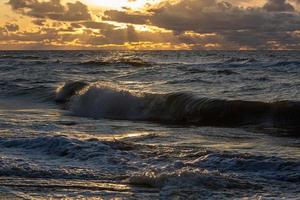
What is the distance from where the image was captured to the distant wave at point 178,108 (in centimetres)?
1335

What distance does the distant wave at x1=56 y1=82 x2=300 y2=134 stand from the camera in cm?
1335

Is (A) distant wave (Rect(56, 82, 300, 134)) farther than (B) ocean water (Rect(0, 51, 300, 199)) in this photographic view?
Yes

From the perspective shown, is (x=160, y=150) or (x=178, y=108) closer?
(x=160, y=150)

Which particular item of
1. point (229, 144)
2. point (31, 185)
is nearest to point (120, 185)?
point (31, 185)

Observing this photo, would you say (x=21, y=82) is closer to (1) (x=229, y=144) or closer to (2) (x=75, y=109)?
(2) (x=75, y=109)

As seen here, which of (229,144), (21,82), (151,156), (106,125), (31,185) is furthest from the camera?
(21,82)

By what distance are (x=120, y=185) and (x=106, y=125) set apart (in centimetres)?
633

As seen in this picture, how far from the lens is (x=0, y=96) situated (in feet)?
71.7

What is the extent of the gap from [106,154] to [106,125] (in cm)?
453

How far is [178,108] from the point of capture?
15.5 metres

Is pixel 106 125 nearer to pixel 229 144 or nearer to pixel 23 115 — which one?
pixel 23 115

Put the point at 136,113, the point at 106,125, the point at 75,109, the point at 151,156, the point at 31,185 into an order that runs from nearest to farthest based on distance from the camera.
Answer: the point at 31,185
the point at 151,156
the point at 106,125
the point at 136,113
the point at 75,109

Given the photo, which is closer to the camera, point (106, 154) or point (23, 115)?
point (106, 154)

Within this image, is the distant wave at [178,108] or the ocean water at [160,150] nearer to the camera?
the ocean water at [160,150]
